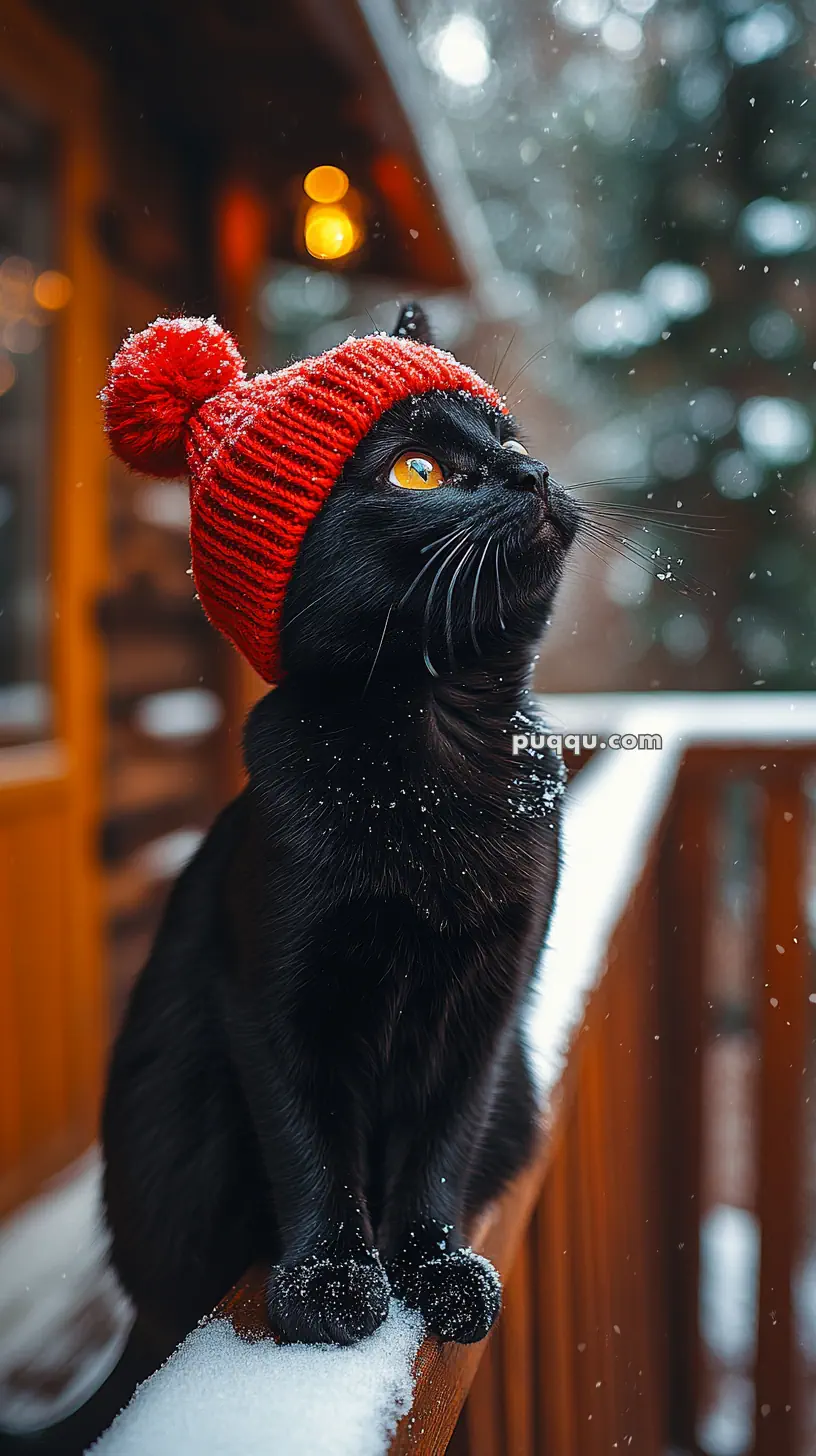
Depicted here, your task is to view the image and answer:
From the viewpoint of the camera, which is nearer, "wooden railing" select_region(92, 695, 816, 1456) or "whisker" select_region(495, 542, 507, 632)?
"whisker" select_region(495, 542, 507, 632)

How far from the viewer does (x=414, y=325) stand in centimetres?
41

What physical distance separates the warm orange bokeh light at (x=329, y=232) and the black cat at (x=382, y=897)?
0.70 ft

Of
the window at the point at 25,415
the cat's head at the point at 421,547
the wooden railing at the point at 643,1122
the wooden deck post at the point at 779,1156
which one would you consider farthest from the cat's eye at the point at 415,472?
the window at the point at 25,415

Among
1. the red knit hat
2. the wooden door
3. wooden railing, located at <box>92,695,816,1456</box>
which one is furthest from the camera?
the wooden door

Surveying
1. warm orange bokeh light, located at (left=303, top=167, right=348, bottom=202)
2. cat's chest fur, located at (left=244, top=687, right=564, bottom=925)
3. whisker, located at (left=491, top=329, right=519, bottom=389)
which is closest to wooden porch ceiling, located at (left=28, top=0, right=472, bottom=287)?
warm orange bokeh light, located at (left=303, top=167, right=348, bottom=202)

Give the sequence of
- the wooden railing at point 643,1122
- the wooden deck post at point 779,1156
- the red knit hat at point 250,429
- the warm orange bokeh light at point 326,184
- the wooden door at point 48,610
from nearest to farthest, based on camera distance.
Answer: the red knit hat at point 250,429 < the wooden railing at point 643,1122 < the warm orange bokeh light at point 326,184 < the wooden deck post at point 779,1156 < the wooden door at point 48,610

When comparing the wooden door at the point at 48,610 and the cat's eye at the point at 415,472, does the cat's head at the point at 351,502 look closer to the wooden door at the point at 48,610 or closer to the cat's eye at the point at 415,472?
the cat's eye at the point at 415,472

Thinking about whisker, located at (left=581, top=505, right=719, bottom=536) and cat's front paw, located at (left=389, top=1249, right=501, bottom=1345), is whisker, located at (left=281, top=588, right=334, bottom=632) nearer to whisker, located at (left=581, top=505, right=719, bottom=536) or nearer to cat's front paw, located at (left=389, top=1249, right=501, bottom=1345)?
whisker, located at (left=581, top=505, right=719, bottom=536)

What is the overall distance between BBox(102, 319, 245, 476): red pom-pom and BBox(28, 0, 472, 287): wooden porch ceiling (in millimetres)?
263

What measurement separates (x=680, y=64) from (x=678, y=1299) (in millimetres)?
1134

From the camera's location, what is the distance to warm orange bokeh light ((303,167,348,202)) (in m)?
0.62

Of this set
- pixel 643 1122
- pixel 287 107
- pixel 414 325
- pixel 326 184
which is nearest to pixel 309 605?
pixel 414 325

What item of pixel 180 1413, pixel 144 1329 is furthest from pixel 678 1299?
pixel 180 1413

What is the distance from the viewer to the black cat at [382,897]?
36 cm
